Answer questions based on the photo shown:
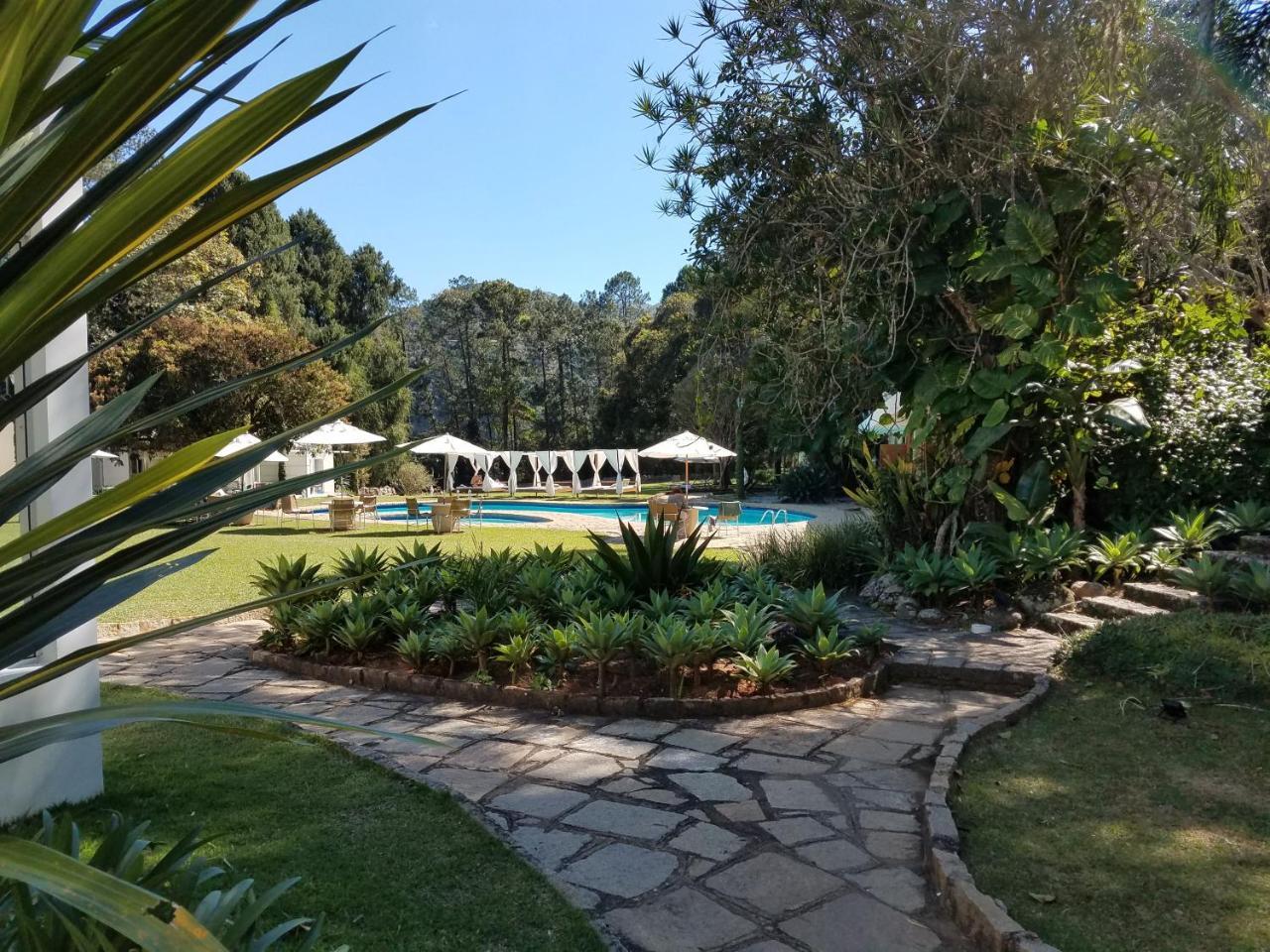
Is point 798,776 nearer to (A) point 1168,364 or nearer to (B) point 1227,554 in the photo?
(B) point 1227,554

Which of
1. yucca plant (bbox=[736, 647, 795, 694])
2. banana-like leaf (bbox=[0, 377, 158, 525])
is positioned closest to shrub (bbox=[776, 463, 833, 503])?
yucca plant (bbox=[736, 647, 795, 694])

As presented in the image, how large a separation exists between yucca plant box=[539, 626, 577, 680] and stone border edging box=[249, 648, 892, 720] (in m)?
0.26

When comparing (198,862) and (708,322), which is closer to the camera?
(198,862)

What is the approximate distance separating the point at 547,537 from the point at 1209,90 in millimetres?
12623

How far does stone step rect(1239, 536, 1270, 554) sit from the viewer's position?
7.30m

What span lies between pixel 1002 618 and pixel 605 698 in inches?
154

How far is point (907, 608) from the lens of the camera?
7875 millimetres

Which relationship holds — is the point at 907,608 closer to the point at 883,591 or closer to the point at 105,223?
the point at 883,591

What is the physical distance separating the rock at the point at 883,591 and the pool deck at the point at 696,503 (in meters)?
5.12

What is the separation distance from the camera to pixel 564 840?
11.2 ft

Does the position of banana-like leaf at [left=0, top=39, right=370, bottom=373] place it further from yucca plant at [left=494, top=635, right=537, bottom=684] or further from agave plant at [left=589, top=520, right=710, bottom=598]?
agave plant at [left=589, top=520, right=710, bottom=598]

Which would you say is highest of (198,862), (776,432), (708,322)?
(708,322)

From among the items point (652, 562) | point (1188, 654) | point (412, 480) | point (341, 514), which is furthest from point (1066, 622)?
point (412, 480)

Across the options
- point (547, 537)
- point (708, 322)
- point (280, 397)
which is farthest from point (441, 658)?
point (280, 397)
